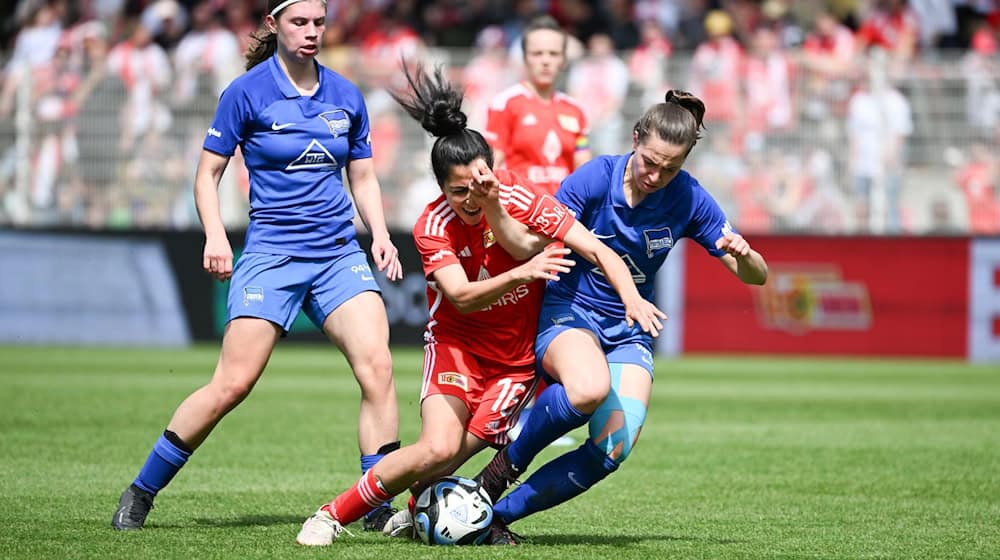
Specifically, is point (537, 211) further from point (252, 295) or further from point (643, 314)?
point (252, 295)

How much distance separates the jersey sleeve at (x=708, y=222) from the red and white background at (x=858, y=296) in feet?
35.5

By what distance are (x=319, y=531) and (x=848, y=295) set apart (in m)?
12.5

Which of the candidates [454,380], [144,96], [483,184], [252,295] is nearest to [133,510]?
[252,295]

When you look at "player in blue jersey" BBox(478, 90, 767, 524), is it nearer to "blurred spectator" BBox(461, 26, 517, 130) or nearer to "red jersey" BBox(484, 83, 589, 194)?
"red jersey" BBox(484, 83, 589, 194)

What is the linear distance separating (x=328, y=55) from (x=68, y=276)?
13.9 feet

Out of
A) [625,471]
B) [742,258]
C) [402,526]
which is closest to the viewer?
[742,258]

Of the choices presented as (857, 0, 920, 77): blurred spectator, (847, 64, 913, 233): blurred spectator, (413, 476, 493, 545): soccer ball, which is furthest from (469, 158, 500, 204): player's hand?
(857, 0, 920, 77): blurred spectator

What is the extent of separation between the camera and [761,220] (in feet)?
56.6

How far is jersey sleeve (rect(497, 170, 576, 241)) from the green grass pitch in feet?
4.30

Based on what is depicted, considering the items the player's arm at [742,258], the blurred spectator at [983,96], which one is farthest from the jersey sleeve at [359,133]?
the blurred spectator at [983,96]

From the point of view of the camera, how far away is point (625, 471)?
856 centimetres

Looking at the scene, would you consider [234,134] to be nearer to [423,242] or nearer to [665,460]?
[423,242]

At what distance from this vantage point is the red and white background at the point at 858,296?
1711 cm

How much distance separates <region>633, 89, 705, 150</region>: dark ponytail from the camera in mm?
5914
